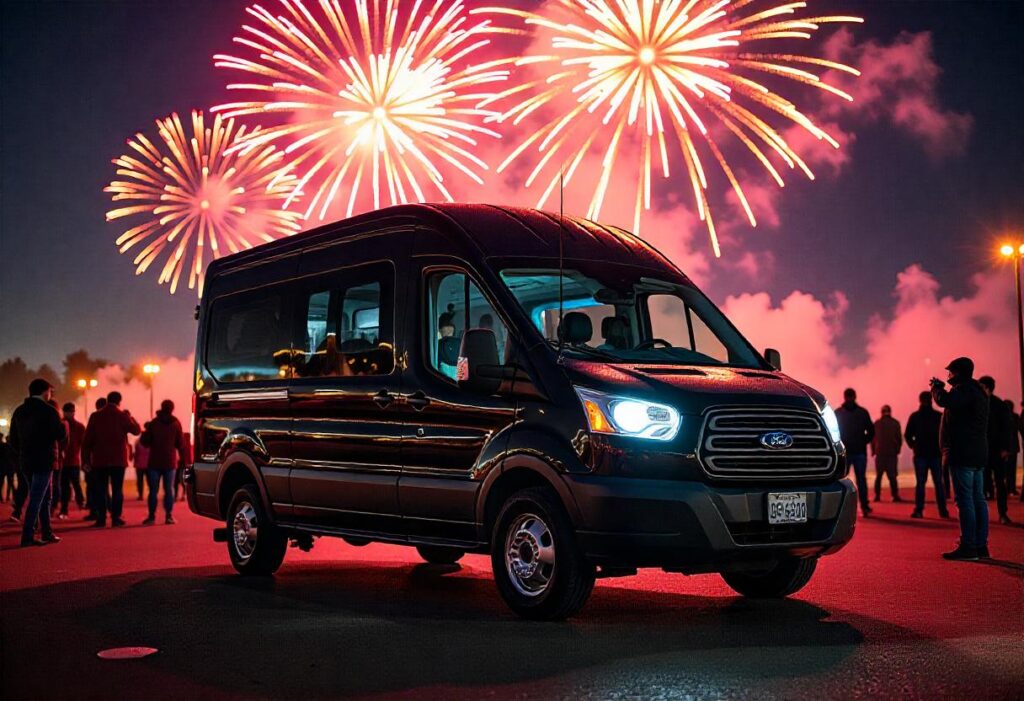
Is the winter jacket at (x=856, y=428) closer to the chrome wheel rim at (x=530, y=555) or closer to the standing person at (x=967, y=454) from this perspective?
the standing person at (x=967, y=454)

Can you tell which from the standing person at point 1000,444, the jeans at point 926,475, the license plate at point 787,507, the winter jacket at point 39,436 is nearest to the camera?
the license plate at point 787,507

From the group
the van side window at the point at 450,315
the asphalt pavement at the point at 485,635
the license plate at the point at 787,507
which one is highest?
the van side window at the point at 450,315

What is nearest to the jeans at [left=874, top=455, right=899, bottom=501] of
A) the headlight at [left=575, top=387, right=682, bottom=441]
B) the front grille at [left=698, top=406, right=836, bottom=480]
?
the front grille at [left=698, top=406, right=836, bottom=480]

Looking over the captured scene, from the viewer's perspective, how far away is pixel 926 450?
1817 cm

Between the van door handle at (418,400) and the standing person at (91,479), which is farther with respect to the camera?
the standing person at (91,479)

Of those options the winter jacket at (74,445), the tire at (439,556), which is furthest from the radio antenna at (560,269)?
the winter jacket at (74,445)

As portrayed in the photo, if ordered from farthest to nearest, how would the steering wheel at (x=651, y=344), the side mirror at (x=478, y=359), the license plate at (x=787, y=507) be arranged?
the steering wheel at (x=651, y=344), the side mirror at (x=478, y=359), the license plate at (x=787, y=507)

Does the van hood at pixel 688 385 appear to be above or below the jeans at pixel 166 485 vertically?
above

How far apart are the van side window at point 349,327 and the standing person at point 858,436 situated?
10154 millimetres

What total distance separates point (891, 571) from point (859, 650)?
4.24 meters

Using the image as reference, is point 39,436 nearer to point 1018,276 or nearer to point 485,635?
point 485,635

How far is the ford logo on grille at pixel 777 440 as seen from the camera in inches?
318

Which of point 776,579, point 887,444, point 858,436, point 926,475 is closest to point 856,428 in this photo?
point 858,436

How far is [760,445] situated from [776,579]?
5.51ft
